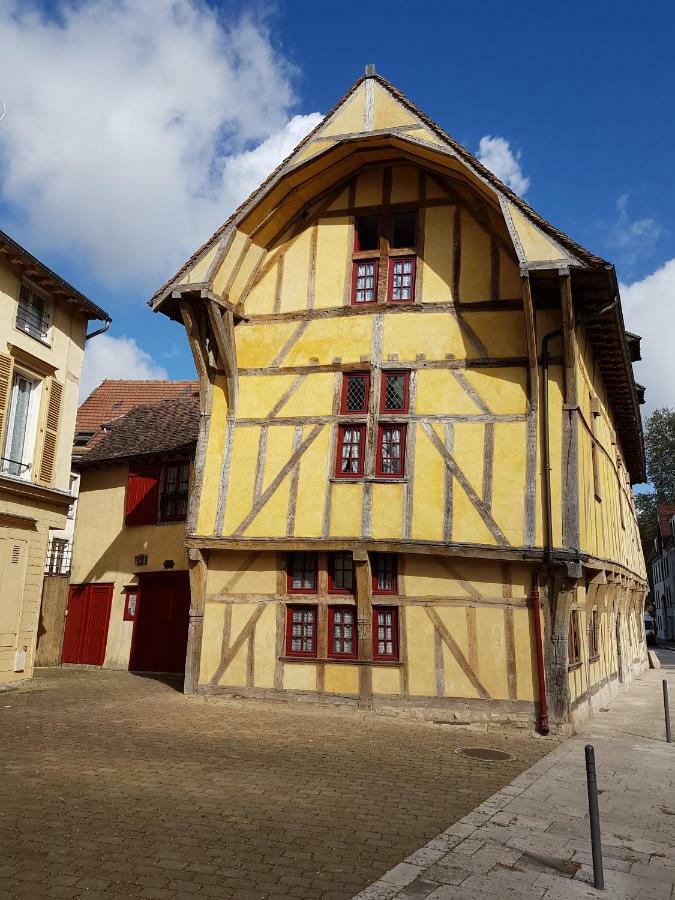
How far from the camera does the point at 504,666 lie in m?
11.5

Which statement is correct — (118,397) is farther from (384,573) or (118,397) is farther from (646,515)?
(646,515)

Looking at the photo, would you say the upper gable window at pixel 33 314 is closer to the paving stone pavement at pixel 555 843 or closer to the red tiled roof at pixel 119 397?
the red tiled roof at pixel 119 397

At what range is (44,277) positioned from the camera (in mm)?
14672

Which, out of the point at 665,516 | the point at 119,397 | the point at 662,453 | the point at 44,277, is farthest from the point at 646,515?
the point at 44,277

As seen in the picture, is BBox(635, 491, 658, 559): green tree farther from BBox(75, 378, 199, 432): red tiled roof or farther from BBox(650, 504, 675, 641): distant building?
BBox(75, 378, 199, 432): red tiled roof

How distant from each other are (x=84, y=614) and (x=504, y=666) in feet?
38.8

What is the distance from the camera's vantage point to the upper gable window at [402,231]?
13938 millimetres

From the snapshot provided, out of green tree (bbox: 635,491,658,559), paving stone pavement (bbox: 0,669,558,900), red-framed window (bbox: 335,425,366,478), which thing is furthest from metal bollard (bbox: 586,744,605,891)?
green tree (bbox: 635,491,658,559)

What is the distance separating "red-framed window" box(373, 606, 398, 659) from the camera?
12.3m

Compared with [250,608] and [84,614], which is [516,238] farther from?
[84,614]

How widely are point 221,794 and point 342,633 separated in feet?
18.6

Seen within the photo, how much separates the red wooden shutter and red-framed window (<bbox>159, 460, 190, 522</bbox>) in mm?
247

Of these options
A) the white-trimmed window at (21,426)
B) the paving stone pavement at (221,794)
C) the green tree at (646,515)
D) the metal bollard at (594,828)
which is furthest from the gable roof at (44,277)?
the green tree at (646,515)

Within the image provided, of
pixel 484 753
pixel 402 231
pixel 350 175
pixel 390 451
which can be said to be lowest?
pixel 484 753
